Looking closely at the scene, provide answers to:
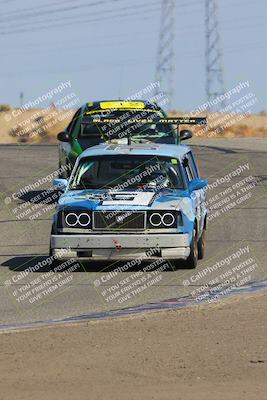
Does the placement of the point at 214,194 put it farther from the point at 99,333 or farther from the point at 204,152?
the point at 99,333

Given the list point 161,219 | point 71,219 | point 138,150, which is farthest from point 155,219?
point 138,150

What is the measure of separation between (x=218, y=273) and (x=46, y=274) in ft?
6.74

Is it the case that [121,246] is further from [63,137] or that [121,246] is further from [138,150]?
[63,137]

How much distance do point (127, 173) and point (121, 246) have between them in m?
1.45

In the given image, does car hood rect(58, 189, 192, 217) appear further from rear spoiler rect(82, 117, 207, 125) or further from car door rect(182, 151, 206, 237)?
rear spoiler rect(82, 117, 207, 125)

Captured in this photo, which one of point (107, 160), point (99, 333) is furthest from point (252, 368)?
point (107, 160)

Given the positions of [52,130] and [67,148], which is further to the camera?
[52,130]

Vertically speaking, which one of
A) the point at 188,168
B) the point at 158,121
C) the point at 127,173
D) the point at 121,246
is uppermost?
the point at 127,173

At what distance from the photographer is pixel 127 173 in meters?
14.9

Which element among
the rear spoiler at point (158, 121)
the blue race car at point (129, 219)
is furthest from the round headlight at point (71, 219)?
the rear spoiler at point (158, 121)

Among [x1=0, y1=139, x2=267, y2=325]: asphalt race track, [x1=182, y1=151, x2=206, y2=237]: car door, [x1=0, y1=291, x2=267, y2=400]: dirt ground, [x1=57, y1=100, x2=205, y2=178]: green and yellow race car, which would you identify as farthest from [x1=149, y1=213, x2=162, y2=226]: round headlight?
[x1=57, y1=100, x2=205, y2=178]: green and yellow race car

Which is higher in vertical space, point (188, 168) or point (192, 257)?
point (188, 168)

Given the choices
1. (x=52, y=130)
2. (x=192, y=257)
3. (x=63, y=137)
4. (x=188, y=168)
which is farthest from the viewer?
(x=52, y=130)

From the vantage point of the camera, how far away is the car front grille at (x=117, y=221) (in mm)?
13844
